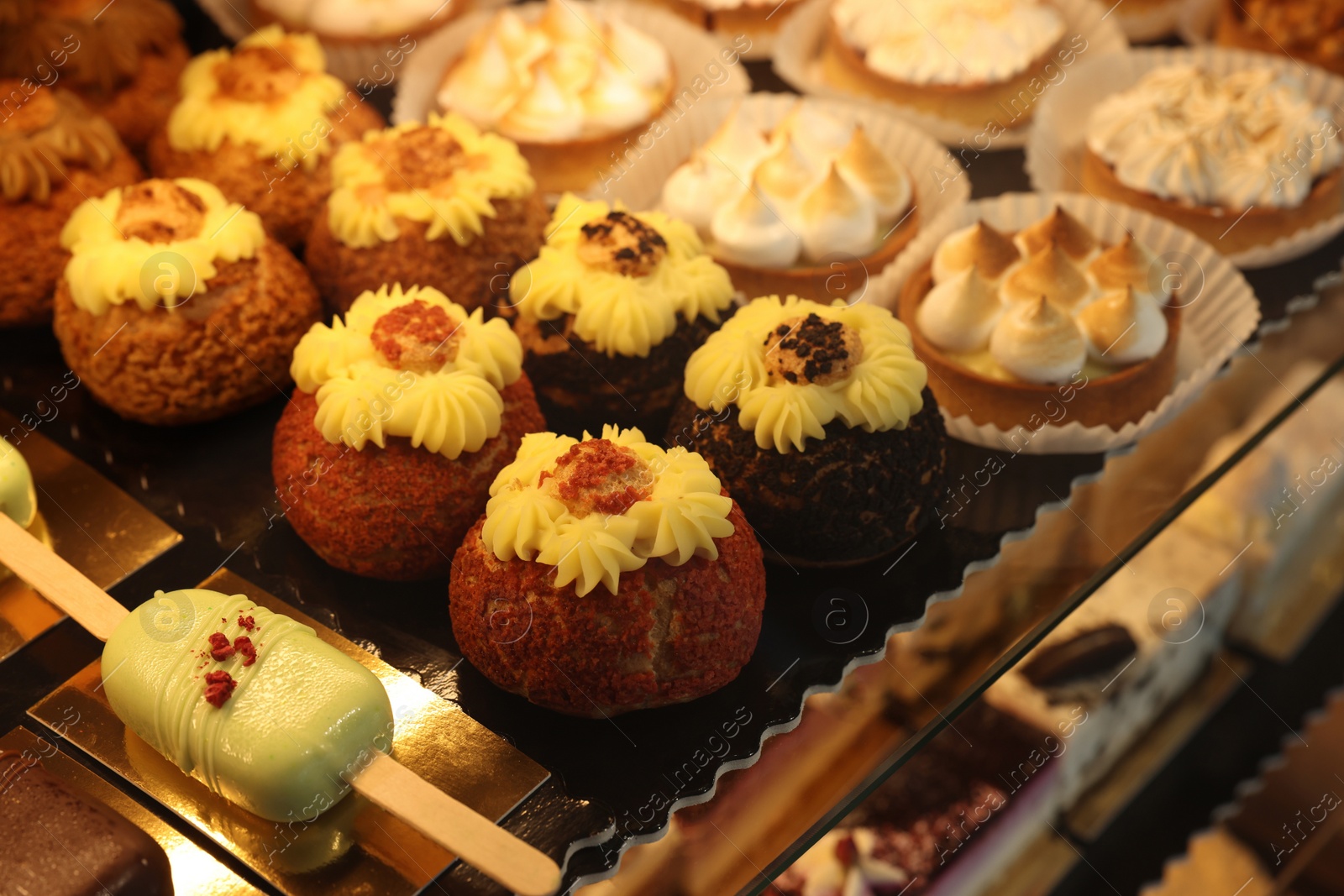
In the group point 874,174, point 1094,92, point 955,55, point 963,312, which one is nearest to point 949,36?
point 955,55

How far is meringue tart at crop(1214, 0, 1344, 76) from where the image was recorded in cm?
352

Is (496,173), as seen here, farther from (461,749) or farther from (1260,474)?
(1260,474)

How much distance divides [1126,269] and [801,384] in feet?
3.40

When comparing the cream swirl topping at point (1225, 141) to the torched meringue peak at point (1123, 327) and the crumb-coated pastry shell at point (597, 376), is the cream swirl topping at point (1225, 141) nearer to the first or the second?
the torched meringue peak at point (1123, 327)

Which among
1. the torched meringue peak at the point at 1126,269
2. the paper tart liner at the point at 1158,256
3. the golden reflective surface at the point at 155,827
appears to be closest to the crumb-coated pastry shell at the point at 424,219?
the paper tart liner at the point at 1158,256

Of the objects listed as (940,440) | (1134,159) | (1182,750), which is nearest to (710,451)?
(940,440)

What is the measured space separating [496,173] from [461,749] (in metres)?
1.33

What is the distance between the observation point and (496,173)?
2691mm

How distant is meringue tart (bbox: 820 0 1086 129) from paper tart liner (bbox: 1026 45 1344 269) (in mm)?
103

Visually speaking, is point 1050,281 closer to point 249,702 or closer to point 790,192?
point 790,192

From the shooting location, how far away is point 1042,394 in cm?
264

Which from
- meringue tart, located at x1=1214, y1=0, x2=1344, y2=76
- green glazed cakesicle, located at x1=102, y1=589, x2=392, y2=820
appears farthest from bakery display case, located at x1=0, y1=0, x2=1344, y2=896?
meringue tart, located at x1=1214, y1=0, x2=1344, y2=76

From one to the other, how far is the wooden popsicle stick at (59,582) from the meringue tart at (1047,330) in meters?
1.78

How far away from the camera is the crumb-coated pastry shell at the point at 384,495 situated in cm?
219
